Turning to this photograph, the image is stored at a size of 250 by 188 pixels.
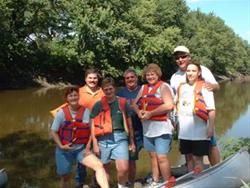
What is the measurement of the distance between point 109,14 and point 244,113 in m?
19.6

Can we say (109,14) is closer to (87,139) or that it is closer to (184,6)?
(184,6)

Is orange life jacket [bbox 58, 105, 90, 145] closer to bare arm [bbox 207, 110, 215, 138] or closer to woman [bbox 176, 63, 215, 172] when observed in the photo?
woman [bbox 176, 63, 215, 172]

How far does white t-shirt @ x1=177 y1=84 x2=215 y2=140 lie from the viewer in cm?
547

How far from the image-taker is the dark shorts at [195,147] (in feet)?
18.2

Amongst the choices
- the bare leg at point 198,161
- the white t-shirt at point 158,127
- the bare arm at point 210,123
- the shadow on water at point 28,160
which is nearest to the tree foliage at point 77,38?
the shadow on water at point 28,160

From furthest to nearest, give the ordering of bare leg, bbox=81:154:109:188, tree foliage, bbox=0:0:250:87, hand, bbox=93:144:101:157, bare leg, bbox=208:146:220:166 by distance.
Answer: tree foliage, bbox=0:0:250:87, bare leg, bbox=208:146:220:166, hand, bbox=93:144:101:157, bare leg, bbox=81:154:109:188

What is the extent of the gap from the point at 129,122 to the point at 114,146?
34 cm

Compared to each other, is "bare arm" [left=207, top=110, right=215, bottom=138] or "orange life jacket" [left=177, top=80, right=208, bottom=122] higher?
"orange life jacket" [left=177, top=80, right=208, bottom=122]

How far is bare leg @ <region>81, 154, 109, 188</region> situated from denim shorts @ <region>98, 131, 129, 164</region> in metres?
0.22

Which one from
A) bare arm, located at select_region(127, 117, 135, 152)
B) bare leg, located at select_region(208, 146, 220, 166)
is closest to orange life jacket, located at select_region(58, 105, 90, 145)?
bare arm, located at select_region(127, 117, 135, 152)

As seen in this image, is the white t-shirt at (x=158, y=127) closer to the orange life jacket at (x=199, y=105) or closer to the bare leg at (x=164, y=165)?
the bare leg at (x=164, y=165)

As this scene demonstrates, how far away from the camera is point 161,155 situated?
221 inches

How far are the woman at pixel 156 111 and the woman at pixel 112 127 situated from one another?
240 mm

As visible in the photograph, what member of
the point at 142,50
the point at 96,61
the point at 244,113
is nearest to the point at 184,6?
the point at 142,50
